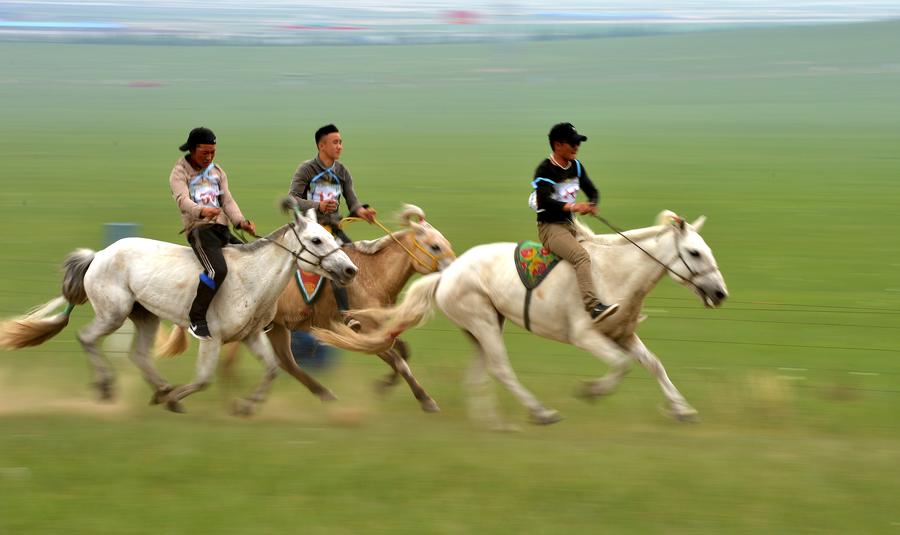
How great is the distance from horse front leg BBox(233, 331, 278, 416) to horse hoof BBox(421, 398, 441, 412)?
3.82 ft

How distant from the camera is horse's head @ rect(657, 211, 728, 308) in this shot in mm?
8484

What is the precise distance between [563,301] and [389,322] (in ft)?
4.29

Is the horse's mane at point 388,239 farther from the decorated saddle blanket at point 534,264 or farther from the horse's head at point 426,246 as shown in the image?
the decorated saddle blanket at point 534,264

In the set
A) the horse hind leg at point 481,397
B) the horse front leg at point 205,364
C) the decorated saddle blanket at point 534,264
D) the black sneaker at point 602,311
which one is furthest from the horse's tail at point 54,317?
the black sneaker at point 602,311

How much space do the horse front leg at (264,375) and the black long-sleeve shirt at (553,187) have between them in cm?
217

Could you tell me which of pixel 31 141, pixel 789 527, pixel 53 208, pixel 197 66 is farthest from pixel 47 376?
pixel 197 66

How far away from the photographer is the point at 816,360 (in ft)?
37.0

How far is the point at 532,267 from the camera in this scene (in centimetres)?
891

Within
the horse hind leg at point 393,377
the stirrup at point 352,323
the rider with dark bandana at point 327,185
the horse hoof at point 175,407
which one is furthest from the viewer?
the horse hind leg at point 393,377

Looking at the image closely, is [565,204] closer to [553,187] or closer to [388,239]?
[553,187]

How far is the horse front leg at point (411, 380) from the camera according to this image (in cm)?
938

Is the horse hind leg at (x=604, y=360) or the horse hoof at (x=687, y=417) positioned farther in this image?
the horse hoof at (x=687, y=417)

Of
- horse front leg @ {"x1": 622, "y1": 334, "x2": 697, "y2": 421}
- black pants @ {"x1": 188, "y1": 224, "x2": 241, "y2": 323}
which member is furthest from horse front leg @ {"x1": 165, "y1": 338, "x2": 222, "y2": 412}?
horse front leg @ {"x1": 622, "y1": 334, "x2": 697, "y2": 421}

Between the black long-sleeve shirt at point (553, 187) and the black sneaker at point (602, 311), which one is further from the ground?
the black long-sleeve shirt at point (553, 187)
